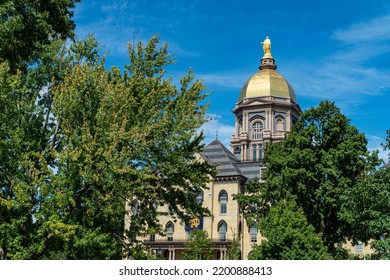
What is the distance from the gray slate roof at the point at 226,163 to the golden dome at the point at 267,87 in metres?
21.0

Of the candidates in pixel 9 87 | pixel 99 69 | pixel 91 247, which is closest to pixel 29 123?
pixel 9 87

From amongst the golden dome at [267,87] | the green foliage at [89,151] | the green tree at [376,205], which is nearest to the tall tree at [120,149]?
the green foliage at [89,151]

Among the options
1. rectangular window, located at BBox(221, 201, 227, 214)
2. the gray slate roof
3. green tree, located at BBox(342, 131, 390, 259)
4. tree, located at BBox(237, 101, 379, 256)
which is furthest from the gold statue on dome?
green tree, located at BBox(342, 131, 390, 259)

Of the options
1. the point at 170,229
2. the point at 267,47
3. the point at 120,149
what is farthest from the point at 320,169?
the point at 267,47

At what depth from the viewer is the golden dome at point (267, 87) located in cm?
9150

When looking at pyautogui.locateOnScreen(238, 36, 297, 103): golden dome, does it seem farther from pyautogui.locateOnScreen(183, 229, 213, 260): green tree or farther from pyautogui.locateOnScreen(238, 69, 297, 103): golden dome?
pyautogui.locateOnScreen(183, 229, 213, 260): green tree

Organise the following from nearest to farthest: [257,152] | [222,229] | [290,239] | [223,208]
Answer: [290,239] → [222,229] → [223,208] → [257,152]

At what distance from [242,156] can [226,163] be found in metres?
19.6

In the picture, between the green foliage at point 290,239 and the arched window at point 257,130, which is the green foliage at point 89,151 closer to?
the green foliage at point 290,239

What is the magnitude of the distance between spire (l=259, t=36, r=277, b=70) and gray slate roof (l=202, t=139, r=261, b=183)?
28.6 meters

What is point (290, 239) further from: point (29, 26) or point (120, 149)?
point (29, 26)

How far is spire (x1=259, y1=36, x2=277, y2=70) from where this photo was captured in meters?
97.7

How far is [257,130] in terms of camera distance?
89688 mm

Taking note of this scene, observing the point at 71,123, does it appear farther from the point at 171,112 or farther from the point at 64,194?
the point at 171,112
